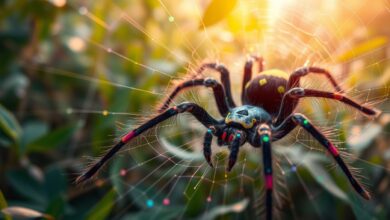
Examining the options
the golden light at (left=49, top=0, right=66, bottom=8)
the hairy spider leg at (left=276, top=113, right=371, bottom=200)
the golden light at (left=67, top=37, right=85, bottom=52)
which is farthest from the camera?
the golden light at (left=67, top=37, right=85, bottom=52)

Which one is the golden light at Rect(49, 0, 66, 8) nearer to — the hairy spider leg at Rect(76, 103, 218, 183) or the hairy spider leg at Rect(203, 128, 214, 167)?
the hairy spider leg at Rect(76, 103, 218, 183)

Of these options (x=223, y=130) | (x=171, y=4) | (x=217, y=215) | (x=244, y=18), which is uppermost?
(x=171, y=4)

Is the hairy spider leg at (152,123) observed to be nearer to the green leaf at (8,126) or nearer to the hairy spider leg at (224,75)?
the hairy spider leg at (224,75)

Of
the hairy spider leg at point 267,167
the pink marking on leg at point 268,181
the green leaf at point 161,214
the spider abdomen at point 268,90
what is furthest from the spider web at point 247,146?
the pink marking on leg at point 268,181

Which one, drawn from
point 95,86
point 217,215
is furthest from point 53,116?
point 217,215

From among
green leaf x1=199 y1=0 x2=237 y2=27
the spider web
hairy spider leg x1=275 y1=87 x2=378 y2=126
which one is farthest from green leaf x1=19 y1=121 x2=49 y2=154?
hairy spider leg x1=275 y1=87 x2=378 y2=126

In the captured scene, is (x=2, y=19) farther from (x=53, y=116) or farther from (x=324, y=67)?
(x=324, y=67)
